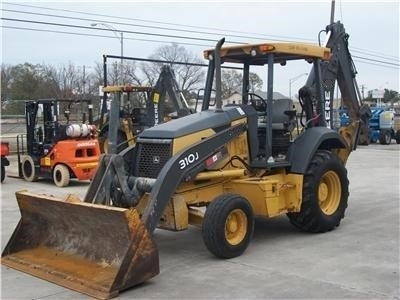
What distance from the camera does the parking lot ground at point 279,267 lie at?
18.2 ft

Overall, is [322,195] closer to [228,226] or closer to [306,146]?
[306,146]

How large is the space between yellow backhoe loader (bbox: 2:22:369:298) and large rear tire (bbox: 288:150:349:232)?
1cm

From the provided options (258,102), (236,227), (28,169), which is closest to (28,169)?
(28,169)

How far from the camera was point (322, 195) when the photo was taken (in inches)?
322

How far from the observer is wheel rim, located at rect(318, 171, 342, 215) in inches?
322

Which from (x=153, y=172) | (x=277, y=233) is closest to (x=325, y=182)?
(x=277, y=233)

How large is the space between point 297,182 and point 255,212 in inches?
29.4

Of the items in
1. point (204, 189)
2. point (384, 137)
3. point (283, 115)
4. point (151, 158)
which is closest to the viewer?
point (151, 158)

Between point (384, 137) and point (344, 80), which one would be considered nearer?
point (344, 80)

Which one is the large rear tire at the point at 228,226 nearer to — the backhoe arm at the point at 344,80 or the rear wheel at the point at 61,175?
the backhoe arm at the point at 344,80

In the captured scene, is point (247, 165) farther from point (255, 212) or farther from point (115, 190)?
point (115, 190)

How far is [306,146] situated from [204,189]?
5.41 feet

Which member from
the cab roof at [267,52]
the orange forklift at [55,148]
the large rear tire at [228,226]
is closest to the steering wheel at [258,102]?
the cab roof at [267,52]

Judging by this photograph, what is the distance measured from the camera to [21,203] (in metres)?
6.99
